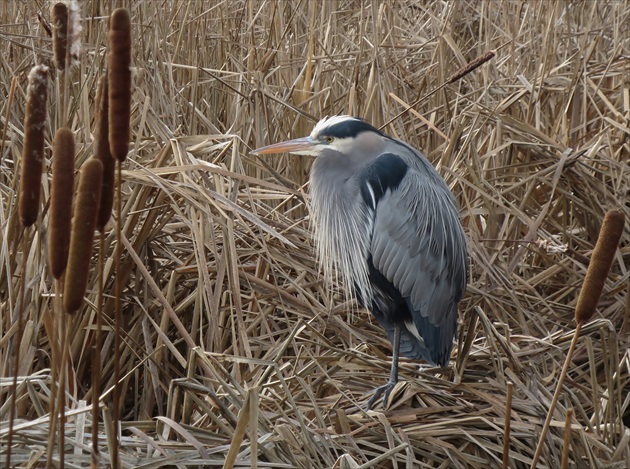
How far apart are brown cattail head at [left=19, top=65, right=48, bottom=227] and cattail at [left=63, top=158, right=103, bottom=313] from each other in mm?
75

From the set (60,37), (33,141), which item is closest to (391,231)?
(60,37)

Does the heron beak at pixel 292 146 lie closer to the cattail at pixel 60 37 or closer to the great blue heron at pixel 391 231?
the great blue heron at pixel 391 231

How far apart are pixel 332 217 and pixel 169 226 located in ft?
1.69

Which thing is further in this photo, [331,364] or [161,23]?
[161,23]

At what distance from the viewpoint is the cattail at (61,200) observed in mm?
1097

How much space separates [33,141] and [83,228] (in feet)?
0.42

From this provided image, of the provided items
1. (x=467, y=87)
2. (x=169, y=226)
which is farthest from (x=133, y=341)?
(x=467, y=87)

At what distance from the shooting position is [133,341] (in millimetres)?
2607

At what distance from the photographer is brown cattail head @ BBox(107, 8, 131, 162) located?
111cm

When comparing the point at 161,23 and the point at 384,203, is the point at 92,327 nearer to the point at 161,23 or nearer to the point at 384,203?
the point at 384,203

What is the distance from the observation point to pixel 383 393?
8.59ft

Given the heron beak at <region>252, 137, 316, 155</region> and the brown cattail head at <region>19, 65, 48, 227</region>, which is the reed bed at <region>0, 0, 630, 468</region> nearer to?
the heron beak at <region>252, 137, 316, 155</region>

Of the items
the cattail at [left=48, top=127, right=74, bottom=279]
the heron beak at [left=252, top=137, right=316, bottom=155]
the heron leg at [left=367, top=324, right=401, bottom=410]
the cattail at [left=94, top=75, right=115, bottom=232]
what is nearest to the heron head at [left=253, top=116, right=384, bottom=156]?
the heron beak at [left=252, top=137, right=316, bottom=155]

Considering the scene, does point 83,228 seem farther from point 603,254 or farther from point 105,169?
point 603,254
